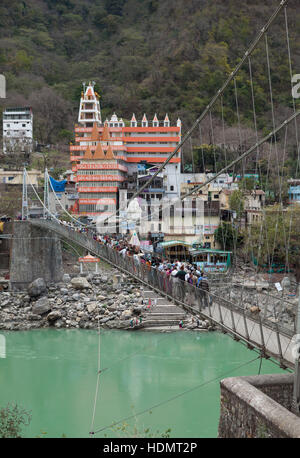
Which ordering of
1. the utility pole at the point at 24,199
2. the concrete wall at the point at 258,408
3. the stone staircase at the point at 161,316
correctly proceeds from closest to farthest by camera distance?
the concrete wall at the point at 258,408, the stone staircase at the point at 161,316, the utility pole at the point at 24,199

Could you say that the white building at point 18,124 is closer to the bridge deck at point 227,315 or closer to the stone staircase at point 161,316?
the stone staircase at point 161,316

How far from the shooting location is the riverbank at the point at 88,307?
12930 mm

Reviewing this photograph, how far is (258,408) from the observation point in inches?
187

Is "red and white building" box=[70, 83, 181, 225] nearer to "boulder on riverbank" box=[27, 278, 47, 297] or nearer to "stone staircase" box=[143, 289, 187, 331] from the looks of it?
"boulder on riverbank" box=[27, 278, 47, 297]

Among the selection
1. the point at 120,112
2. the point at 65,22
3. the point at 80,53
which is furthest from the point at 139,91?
the point at 65,22

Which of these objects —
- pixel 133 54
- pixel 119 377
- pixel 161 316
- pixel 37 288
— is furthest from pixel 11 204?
pixel 133 54

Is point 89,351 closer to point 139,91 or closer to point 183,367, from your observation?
point 183,367

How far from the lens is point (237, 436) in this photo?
16.9 feet

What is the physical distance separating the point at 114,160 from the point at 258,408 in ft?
52.8

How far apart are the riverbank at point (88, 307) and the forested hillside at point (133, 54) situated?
1232 centimetres

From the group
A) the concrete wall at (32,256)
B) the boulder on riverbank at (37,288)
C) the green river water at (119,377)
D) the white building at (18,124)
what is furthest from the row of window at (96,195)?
the white building at (18,124)

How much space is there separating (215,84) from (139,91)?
4.09 metres

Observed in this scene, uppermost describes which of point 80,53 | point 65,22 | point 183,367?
point 65,22

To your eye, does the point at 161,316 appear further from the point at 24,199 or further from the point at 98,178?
the point at 98,178
